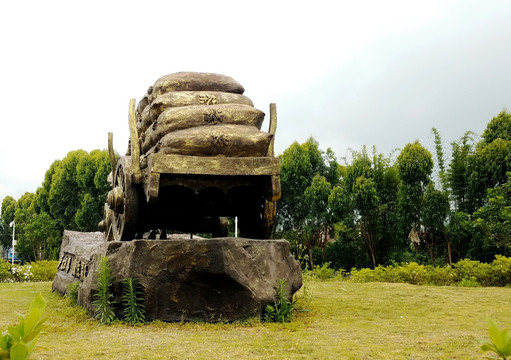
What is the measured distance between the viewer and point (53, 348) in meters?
4.71

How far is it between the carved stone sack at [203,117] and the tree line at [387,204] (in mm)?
8102

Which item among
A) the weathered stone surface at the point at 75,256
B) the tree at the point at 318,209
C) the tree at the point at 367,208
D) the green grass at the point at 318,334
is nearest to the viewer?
the green grass at the point at 318,334

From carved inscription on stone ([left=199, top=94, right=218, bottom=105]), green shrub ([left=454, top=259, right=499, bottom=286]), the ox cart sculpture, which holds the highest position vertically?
carved inscription on stone ([left=199, top=94, right=218, bottom=105])

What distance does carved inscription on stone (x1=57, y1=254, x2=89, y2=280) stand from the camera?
28.8 ft

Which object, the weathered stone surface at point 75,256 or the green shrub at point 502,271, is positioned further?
the green shrub at point 502,271

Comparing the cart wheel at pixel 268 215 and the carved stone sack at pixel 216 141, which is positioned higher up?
the carved stone sack at pixel 216 141

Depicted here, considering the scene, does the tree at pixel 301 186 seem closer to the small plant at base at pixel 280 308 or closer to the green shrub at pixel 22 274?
the green shrub at pixel 22 274

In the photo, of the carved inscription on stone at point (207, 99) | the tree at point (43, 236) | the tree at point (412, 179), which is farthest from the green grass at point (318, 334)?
the tree at point (43, 236)

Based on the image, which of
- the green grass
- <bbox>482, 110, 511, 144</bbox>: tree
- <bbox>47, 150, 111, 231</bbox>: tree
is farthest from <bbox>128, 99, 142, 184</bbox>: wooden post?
<bbox>47, 150, 111, 231</bbox>: tree

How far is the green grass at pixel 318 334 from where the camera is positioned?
177 inches

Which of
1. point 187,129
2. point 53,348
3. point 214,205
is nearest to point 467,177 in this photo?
point 214,205

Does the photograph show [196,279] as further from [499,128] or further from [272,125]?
[499,128]

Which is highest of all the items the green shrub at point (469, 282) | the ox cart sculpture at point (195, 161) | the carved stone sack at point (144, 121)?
the carved stone sack at point (144, 121)

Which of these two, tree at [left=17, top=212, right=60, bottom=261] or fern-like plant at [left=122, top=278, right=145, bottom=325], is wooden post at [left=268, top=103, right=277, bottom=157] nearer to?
fern-like plant at [left=122, top=278, right=145, bottom=325]
